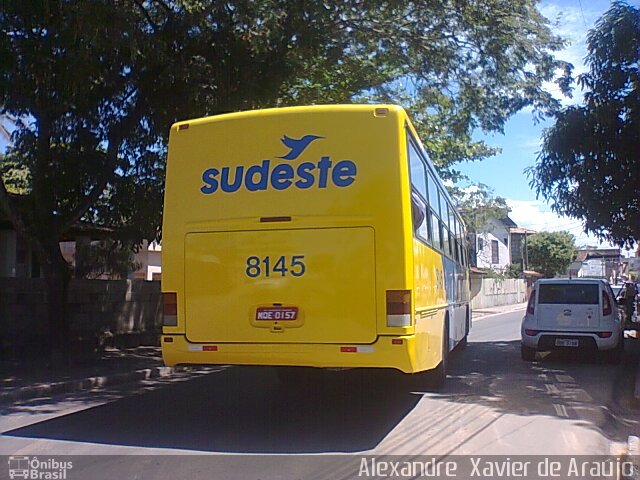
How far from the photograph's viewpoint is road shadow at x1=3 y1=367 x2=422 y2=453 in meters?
7.32

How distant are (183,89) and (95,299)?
6.54 metres

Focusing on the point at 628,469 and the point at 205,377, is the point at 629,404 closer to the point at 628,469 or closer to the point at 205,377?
the point at 628,469

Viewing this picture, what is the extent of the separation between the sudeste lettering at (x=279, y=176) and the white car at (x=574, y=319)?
7.52 metres

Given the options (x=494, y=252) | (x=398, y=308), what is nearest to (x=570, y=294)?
(x=398, y=308)

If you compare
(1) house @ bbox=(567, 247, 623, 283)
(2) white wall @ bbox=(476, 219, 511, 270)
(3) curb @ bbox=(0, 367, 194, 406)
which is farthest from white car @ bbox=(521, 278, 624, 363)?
(1) house @ bbox=(567, 247, 623, 283)

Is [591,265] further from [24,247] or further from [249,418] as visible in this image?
[249,418]

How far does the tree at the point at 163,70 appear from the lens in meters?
11.1

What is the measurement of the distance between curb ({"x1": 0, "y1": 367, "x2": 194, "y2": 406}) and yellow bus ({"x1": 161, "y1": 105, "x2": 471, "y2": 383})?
3.44 metres

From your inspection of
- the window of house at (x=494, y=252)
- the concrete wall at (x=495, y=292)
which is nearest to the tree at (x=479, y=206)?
the concrete wall at (x=495, y=292)

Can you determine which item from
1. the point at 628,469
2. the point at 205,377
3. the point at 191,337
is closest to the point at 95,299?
the point at 205,377

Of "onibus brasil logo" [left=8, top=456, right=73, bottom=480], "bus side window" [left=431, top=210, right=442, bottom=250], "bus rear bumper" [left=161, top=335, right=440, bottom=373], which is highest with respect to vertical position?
"bus side window" [left=431, top=210, right=442, bottom=250]

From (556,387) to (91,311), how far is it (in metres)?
10.7

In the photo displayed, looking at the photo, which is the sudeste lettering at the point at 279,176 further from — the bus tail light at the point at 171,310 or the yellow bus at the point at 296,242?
the bus tail light at the point at 171,310

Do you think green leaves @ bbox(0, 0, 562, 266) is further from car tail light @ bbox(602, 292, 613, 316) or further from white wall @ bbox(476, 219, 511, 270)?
white wall @ bbox(476, 219, 511, 270)
